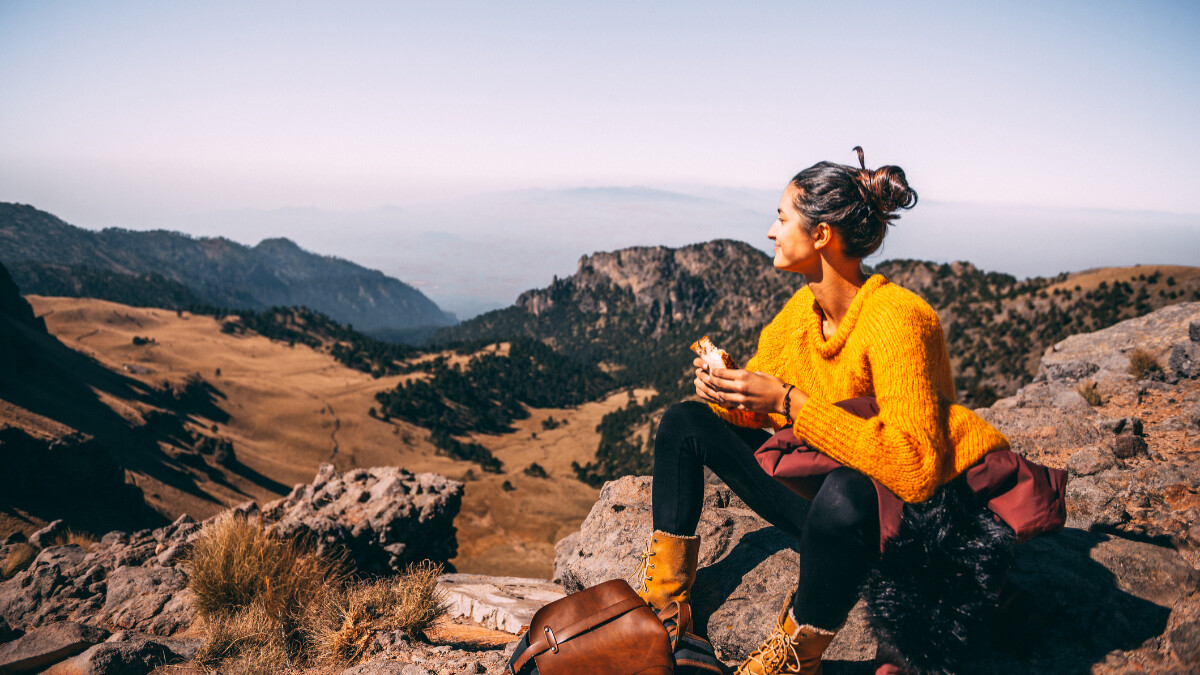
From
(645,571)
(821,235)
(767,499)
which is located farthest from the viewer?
(645,571)

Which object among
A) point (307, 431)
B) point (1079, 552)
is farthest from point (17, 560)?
point (307, 431)

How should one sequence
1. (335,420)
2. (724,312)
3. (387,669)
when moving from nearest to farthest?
(387,669) < (335,420) < (724,312)

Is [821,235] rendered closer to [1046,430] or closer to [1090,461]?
[1090,461]

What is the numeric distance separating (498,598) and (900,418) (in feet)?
12.5

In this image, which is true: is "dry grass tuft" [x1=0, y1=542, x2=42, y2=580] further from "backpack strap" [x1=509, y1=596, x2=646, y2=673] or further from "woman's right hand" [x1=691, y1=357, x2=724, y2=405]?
"woman's right hand" [x1=691, y1=357, x2=724, y2=405]

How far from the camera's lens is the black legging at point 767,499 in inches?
89.4

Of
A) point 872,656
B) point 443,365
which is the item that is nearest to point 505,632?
point 872,656

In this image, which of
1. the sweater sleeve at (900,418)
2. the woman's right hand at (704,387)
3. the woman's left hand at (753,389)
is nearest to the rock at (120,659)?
the woman's right hand at (704,387)

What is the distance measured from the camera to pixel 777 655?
2.48 m

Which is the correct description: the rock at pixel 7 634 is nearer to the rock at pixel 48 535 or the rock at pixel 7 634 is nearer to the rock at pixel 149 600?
the rock at pixel 149 600

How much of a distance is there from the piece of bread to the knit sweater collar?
0.49 m

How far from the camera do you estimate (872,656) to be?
2820mm

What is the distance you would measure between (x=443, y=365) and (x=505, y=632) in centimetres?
6262

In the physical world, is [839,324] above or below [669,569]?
above
